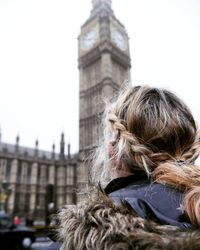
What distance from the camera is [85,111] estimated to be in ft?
102

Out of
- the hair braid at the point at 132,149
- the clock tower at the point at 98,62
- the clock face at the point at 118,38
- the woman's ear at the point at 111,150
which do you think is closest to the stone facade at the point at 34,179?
the clock tower at the point at 98,62

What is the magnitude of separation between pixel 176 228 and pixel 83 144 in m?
28.8

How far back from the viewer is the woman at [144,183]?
0.74m

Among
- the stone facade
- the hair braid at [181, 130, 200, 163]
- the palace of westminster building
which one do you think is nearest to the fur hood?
the hair braid at [181, 130, 200, 163]

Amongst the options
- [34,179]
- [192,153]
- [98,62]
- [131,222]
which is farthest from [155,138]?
[34,179]

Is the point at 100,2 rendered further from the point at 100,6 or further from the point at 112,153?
the point at 112,153

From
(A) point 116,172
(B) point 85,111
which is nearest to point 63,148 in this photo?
(B) point 85,111

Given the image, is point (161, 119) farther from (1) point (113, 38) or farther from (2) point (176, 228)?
(1) point (113, 38)

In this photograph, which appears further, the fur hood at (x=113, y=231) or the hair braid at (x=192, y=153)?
the hair braid at (x=192, y=153)

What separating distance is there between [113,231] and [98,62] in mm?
31786

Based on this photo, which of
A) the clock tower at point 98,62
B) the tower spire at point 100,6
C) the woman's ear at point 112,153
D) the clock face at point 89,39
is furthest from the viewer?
the tower spire at point 100,6

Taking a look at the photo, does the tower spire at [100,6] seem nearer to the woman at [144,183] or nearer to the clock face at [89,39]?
the clock face at [89,39]

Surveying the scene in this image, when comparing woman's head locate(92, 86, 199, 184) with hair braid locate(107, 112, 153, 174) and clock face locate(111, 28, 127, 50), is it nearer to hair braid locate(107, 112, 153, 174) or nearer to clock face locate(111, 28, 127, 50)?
hair braid locate(107, 112, 153, 174)

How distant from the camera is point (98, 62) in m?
31.6
